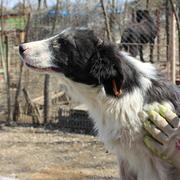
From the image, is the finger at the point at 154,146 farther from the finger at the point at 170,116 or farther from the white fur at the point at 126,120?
the finger at the point at 170,116

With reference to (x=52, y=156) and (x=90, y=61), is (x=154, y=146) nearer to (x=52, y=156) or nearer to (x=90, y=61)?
(x=90, y=61)

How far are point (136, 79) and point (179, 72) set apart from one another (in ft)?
18.4

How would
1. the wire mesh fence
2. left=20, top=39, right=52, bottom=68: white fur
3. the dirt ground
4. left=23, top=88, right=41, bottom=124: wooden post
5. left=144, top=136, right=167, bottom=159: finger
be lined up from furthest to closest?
left=23, top=88, right=41, bottom=124: wooden post
the wire mesh fence
the dirt ground
left=20, top=39, right=52, bottom=68: white fur
left=144, top=136, right=167, bottom=159: finger

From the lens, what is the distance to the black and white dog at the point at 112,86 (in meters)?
2.71

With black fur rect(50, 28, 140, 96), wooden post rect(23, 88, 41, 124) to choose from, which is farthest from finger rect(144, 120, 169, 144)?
wooden post rect(23, 88, 41, 124)

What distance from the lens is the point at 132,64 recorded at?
9.14 feet

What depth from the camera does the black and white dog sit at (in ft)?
8.89

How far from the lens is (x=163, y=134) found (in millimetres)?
2672

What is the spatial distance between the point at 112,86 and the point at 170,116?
0.40m

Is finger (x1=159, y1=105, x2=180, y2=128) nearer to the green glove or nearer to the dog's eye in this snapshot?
the green glove

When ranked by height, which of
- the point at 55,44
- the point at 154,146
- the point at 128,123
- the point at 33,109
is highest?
the point at 55,44

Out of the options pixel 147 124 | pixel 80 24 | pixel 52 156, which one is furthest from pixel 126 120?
pixel 80 24

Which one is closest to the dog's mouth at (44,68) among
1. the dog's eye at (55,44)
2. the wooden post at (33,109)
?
the dog's eye at (55,44)

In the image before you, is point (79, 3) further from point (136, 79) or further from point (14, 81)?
point (136, 79)
